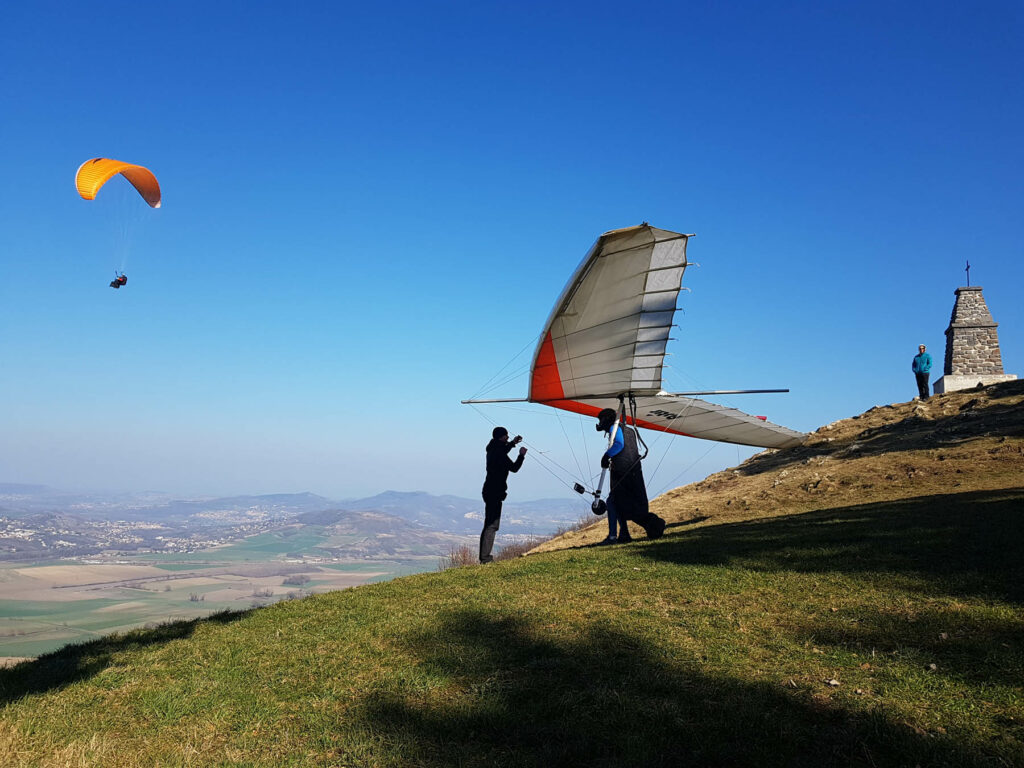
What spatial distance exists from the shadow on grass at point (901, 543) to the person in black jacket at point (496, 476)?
294 cm

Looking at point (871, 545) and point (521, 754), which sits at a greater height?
point (871, 545)

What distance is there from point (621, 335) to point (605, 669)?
7.71m

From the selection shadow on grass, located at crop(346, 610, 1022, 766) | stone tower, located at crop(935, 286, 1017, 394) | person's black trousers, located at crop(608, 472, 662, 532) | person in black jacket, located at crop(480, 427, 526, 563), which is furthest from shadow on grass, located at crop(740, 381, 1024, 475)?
shadow on grass, located at crop(346, 610, 1022, 766)

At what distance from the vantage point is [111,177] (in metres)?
13.3

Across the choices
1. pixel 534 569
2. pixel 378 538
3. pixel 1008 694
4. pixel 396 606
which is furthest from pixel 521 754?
pixel 378 538

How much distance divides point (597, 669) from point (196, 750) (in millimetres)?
2657

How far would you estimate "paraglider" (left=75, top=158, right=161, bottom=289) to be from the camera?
40.2ft

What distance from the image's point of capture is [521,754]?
139 inches

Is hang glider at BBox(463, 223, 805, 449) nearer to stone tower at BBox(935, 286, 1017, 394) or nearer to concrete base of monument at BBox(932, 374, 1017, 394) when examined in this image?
concrete base of monument at BBox(932, 374, 1017, 394)

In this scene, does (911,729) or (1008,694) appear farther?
(1008,694)

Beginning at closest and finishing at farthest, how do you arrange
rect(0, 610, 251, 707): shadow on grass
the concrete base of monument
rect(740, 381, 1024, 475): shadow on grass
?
rect(0, 610, 251, 707): shadow on grass < rect(740, 381, 1024, 475): shadow on grass < the concrete base of monument

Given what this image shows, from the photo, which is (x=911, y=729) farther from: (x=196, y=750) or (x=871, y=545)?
(x=871, y=545)

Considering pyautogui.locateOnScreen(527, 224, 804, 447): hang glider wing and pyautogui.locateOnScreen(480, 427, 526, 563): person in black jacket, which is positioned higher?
pyautogui.locateOnScreen(527, 224, 804, 447): hang glider wing

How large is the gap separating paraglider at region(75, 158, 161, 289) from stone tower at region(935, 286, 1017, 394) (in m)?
34.6
